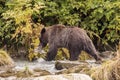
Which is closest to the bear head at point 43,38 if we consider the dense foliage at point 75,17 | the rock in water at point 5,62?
the dense foliage at point 75,17

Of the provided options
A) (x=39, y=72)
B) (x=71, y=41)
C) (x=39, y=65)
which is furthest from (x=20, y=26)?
(x=39, y=72)

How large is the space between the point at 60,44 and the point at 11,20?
220cm

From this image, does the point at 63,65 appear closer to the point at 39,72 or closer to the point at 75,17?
the point at 39,72

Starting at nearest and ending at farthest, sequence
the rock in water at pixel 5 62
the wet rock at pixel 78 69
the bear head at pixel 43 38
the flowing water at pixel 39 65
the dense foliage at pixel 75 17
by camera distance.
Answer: the wet rock at pixel 78 69 → the flowing water at pixel 39 65 → the rock in water at pixel 5 62 → the bear head at pixel 43 38 → the dense foliage at pixel 75 17

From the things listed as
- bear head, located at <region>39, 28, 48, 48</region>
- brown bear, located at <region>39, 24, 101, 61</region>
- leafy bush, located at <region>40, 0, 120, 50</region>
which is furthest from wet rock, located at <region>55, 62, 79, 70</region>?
leafy bush, located at <region>40, 0, 120, 50</region>

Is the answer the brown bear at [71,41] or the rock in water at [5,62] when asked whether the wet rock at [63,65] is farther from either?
the rock in water at [5,62]

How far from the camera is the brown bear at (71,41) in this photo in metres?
11.1

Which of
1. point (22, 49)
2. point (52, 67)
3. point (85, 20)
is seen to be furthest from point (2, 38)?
point (52, 67)

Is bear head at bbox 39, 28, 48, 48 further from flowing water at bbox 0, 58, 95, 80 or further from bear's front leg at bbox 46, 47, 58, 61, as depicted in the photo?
bear's front leg at bbox 46, 47, 58, 61

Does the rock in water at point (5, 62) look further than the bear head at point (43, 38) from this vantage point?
No

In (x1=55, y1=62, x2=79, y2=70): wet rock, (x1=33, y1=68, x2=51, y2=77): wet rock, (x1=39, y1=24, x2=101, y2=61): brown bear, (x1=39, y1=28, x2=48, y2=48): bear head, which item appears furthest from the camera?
(x1=39, y1=28, x2=48, y2=48): bear head

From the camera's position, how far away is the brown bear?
1106 centimetres

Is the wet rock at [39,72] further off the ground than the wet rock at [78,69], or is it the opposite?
the wet rock at [78,69]

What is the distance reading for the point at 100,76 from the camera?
8.39 m
